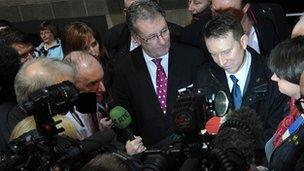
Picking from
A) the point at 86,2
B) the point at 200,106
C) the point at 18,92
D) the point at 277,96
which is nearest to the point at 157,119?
the point at 277,96

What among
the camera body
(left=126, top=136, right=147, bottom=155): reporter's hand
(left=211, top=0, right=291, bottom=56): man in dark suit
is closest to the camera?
the camera body

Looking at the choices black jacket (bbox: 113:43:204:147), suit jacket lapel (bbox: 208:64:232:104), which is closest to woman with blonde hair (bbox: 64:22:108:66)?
black jacket (bbox: 113:43:204:147)

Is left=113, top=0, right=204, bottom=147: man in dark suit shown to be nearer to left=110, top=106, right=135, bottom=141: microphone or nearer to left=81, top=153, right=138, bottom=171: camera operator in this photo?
left=110, top=106, right=135, bottom=141: microphone

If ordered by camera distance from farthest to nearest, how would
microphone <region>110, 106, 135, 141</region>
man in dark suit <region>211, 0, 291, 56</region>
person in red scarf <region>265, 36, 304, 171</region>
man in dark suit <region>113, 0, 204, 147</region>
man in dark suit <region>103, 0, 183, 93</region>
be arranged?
Answer: 1. man in dark suit <region>103, 0, 183, 93</region>
2. man in dark suit <region>211, 0, 291, 56</region>
3. man in dark suit <region>113, 0, 204, 147</region>
4. microphone <region>110, 106, 135, 141</region>
5. person in red scarf <region>265, 36, 304, 171</region>

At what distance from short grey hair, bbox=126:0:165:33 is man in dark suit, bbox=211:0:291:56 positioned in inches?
19.3

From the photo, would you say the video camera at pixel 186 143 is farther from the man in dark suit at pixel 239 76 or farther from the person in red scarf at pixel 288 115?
the man in dark suit at pixel 239 76

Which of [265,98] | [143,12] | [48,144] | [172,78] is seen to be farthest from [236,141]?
[143,12]

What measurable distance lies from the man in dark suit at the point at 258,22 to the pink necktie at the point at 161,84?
Answer: 1.93ft

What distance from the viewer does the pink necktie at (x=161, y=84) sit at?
117 inches

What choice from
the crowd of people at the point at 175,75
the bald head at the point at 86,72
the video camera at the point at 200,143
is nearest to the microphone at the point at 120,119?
the crowd of people at the point at 175,75

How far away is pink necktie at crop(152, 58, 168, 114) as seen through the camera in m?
2.96

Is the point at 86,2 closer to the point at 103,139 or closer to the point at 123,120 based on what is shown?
the point at 123,120

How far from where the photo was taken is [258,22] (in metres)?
3.32

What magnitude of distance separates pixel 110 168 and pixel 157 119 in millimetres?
1670
